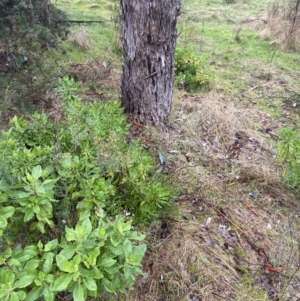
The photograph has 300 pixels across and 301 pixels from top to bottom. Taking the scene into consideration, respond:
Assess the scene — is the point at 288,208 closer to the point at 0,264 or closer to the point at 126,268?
the point at 126,268

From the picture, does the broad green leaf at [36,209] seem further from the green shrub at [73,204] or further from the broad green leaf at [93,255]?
the broad green leaf at [93,255]

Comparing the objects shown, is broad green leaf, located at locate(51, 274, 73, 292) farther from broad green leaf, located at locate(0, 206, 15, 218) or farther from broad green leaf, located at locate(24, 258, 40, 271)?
broad green leaf, located at locate(0, 206, 15, 218)

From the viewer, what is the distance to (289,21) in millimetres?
6598

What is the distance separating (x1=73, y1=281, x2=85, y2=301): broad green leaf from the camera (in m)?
1.41

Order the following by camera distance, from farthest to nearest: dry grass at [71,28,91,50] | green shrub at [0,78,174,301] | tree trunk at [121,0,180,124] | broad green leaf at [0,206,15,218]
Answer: dry grass at [71,28,91,50] → tree trunk at [121,0,180,124] → broad green leaf at [0,206,15,218] → green shrub at [0,78,174,301]

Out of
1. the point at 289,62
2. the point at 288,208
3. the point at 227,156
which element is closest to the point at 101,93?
the point at 227,156

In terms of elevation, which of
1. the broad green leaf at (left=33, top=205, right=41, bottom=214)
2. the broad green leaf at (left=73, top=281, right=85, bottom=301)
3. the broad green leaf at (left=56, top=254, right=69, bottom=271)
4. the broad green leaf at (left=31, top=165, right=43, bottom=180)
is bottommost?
the broad green leaf at (left=73, top=281, right=85, bottom=301)

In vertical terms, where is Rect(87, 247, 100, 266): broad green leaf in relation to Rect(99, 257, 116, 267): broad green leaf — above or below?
above

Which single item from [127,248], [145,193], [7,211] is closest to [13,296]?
[7,211]

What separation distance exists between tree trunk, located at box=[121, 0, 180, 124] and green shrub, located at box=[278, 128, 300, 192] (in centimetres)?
122

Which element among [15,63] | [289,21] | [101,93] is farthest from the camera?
[289,21]

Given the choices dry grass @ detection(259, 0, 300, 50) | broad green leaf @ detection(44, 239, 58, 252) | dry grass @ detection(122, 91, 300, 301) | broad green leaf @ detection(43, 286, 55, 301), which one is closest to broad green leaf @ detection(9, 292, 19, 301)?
broad green leaf @ detection(43, 286, 55, 301)

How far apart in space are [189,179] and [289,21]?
528 centimetres

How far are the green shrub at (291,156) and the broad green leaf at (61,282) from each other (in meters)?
2.14
